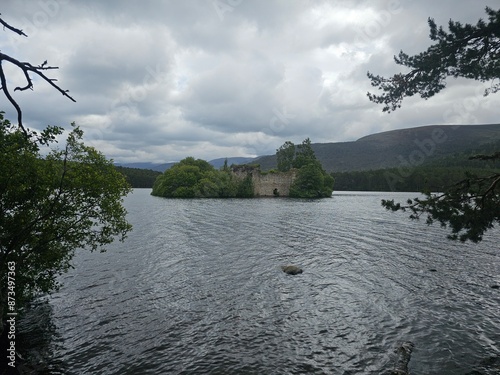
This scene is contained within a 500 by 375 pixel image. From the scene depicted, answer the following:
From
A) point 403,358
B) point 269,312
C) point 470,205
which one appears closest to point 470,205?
point 470,205

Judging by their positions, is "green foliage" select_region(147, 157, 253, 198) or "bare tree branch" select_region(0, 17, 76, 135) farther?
"green foliage" select_region(147, 157, 253, 198)

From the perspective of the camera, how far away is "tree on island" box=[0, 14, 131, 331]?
12078 mm

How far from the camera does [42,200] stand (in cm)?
1357

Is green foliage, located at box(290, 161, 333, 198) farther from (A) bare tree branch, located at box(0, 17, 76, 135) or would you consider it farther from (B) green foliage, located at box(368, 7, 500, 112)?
(A) bare tree branch, located at box(0, 17, 76, 135)

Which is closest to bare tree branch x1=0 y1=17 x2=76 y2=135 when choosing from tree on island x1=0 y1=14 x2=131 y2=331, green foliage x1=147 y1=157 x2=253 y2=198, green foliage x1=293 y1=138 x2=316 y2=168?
A: tree on island x1=0 y1=14 x2=131 y2=331

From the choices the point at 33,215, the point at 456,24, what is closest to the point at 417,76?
the point at 456,24

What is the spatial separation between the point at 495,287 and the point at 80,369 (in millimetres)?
24622

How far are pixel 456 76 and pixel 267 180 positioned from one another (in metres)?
119

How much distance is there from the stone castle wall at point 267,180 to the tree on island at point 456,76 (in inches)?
4536

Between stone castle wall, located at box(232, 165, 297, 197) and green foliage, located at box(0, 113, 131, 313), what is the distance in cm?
11612

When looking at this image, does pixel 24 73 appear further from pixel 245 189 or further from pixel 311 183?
pixel 311 183

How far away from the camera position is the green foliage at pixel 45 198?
476 inches

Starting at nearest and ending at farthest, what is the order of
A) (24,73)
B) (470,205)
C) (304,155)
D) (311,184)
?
1. (24,73)
2. (470,205)
3. (311,184)
4. (304,155)

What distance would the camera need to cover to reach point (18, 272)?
14.1 metres
